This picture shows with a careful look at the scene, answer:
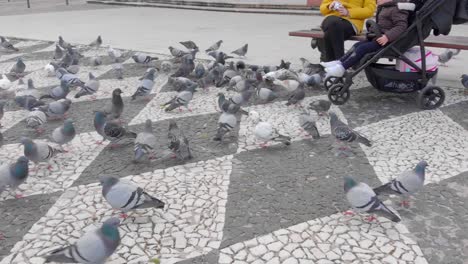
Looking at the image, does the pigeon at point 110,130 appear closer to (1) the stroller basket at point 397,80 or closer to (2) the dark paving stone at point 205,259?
(2) the dark paving stone at point 205,259

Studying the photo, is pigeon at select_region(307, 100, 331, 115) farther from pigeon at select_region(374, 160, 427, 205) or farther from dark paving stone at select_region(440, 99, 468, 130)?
pigeon at select_region(374, 160, 427, 205)

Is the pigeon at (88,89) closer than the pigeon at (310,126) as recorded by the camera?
No

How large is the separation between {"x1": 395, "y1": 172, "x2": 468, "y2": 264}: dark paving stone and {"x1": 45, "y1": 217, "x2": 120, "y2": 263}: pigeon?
69.6 inches

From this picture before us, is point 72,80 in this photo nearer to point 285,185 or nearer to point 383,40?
point 285,185

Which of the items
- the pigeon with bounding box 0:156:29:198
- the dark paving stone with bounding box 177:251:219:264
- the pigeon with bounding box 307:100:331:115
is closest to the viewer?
the dark paving stone with bounding box 177:251:219:264

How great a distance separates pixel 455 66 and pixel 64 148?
5.68 m

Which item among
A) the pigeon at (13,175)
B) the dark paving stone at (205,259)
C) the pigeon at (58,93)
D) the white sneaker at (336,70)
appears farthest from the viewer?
the pigeon at (58,93)

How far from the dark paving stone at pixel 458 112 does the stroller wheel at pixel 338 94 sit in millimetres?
1057

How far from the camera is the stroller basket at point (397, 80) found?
480 centimetres

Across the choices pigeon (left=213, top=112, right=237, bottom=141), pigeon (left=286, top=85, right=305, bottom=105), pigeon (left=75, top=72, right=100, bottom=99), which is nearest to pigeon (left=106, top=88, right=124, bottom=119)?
pigeon (left=75, top=72, right=100, bottom=99)

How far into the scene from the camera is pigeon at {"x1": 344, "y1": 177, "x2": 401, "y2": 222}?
2.65 m

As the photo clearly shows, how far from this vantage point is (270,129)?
3.87m

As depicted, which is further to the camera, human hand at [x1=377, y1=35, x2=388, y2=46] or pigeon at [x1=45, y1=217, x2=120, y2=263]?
human hand at [x1=377, y1=35, x2=388, y2=46]

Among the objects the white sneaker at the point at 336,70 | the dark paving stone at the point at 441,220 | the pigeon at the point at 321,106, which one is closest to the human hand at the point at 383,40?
the white sneaker at the point at 336,70
